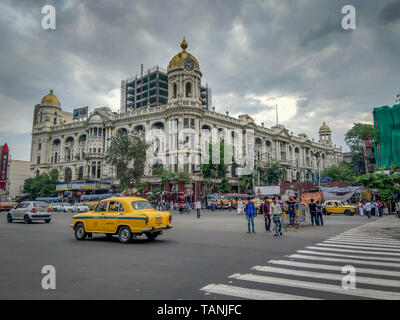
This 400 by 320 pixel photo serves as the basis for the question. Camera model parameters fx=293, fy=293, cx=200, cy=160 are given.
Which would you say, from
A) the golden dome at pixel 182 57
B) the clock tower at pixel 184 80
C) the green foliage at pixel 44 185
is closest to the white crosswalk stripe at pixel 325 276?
the clock tower at pixel 184 80

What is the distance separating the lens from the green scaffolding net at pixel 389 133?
17.8m

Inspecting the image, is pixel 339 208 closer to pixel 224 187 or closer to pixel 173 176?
pixel 224 187

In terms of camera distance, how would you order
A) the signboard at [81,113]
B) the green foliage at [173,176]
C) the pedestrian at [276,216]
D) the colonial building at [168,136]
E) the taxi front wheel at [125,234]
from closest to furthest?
the taxi front wheel at [125,234]
the pedestrian at [276,216]
the green foliage at [173,176]
the colonial building at [168,136]
the signboard at [81,113]

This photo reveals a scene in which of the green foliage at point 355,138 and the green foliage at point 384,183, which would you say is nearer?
the green foliage at point 384,183

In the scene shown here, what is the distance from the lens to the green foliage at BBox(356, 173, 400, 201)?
14.1 m

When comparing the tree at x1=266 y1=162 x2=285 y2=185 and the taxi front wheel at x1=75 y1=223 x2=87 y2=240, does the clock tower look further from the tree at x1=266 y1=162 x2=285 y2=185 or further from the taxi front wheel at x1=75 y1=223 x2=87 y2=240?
the taxi front wheel at x1=75 y1=223 x2=87 y2=240

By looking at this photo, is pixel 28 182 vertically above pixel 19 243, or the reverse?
pixel 28 182

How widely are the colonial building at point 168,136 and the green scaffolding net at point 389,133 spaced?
3156cm

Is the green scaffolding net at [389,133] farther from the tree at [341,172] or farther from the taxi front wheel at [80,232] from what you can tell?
the tree at [341,172]

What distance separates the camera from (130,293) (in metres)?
5.06

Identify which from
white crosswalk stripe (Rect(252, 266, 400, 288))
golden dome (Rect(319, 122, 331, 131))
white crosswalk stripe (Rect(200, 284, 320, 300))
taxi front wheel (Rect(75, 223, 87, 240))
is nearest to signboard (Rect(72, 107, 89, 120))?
taxi front wheel (Rect(75, 223, 87, 240))
